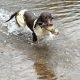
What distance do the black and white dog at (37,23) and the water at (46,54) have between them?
0.32 metres

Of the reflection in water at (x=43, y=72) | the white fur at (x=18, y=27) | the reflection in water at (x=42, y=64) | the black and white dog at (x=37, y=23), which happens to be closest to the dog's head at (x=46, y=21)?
the black and white dog at (x=37, y=23)

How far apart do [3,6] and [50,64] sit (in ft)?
17.5

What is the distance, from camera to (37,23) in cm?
753

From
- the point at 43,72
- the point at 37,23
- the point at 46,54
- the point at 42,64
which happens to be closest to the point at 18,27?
the point at 37,23

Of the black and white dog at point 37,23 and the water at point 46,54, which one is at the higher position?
the black and white dog at point 37,23

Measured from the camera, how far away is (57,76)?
616 cm

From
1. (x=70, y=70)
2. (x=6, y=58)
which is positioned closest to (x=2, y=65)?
(x=6, y=58)

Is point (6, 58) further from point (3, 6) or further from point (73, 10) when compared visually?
point (3, 6)

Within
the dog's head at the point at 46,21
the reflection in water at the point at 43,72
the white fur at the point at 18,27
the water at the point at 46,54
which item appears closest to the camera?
the reflection in water at the point at 43,72

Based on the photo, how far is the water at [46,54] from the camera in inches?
248

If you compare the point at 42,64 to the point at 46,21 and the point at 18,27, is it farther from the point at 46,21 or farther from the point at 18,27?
the point at 18,27

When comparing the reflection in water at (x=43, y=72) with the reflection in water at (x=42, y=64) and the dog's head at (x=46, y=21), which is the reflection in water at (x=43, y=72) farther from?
the dog's head at (x=46, y=21)

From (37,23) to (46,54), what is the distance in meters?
0.75

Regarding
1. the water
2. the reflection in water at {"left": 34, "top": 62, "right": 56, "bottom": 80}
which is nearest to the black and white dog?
the water
